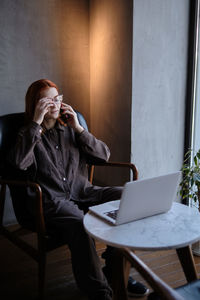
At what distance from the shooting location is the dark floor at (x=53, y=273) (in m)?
1.68

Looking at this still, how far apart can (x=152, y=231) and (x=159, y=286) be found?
1.14 ft

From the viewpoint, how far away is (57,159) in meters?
1.77

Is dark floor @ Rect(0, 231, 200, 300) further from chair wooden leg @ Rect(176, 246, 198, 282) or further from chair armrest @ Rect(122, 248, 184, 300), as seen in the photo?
chair armrest @ Rect(122, 248, 184, 300)

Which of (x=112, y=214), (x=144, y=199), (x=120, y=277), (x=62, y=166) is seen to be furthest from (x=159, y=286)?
(x=62, y=166)

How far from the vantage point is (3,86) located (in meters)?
2.36

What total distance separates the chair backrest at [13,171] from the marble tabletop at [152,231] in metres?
0.56

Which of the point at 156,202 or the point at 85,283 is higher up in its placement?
the point at 156,202

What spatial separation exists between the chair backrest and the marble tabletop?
1.83ft

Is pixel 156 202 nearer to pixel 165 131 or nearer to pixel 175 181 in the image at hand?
pixel 175 181

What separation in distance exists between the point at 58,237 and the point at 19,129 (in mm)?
720

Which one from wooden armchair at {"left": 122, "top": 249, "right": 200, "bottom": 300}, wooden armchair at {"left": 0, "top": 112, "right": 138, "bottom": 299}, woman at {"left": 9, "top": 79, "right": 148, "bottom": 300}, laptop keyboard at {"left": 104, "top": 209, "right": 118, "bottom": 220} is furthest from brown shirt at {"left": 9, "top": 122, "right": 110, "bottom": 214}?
wooden armchair at {"left": 122, "top": 249, "right": 200, "bottom": 300}

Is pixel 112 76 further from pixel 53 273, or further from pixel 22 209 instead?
pixel 53 273

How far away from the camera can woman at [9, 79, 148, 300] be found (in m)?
1.39

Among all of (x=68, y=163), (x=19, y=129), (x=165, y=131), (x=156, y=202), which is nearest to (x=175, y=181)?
(x=156, y=202)
